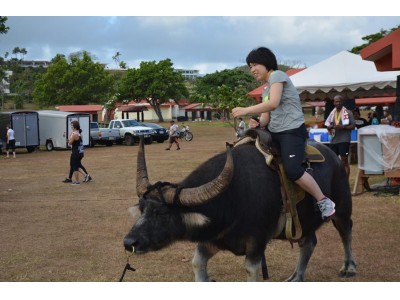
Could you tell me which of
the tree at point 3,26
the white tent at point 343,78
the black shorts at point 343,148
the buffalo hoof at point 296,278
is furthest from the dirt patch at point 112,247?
the tree at point 3,26

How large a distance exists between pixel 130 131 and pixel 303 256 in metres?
33.0

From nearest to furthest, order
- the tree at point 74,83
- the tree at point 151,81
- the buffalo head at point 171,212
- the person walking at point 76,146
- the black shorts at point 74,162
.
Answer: the buffalo head at point 171,212 → the person walking at point 76,146 → the black shorts at point 74,162 → the tree at point 74,83 → the tree at point 151,81

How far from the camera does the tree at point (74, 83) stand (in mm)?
74125

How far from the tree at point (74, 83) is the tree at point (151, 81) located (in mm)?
3041

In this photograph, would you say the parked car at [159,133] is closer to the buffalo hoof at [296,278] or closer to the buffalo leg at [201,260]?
the buffalo hoof at [296,278]

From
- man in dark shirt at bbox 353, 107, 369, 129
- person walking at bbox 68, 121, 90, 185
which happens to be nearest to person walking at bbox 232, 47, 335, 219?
person walking at bbox 68, 121, 90, 185

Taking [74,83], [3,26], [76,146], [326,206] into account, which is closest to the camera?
[326,206]

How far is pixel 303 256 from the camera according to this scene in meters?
5.84

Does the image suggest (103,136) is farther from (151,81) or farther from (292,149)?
(151,81)

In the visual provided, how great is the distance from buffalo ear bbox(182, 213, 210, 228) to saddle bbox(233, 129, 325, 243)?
35.9 inches

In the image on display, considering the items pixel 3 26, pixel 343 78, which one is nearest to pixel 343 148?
pixel 343 78

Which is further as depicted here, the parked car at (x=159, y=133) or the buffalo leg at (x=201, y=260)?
the parked car at (x=159, y=133)

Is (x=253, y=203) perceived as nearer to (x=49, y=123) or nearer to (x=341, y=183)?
(x=341, y=183)

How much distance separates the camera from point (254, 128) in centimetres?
523
